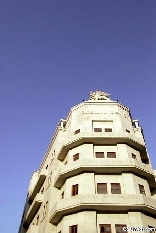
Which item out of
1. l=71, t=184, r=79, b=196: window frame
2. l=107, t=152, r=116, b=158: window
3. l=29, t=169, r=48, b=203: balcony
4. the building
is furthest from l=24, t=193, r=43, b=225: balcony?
l=107, t=152, r=116, b=158: window

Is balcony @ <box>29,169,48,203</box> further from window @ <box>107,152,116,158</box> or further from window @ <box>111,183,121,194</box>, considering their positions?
window @ <box>111,183,121,194</box>

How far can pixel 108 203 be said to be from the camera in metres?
19.8

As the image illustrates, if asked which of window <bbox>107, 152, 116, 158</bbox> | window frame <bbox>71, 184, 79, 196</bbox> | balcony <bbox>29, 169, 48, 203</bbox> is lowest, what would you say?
window frame <bbox>71, 184, 79, 196</bbox>

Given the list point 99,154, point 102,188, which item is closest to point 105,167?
point 102,188

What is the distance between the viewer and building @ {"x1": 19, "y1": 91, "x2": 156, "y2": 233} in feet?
64.8

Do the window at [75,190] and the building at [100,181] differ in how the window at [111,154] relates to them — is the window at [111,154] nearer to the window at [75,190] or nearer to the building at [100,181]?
the building at [100,181]

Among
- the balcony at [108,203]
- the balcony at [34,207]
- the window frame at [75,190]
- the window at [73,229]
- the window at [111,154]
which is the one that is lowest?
the window at [73,229]

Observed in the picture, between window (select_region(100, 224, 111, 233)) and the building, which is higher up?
the building

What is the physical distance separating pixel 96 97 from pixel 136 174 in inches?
617

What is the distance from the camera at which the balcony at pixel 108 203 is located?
64.7 ft

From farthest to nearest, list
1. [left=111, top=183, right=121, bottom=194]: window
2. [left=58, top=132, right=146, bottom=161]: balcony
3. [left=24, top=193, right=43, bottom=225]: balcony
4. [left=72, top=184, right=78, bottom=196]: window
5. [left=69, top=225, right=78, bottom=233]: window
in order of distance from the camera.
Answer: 1. [left=24, top=193, right=43, bottom=225]: balcony
2. [left=58, top=132, right=146, bottom=161]: balcony
3. [left=72, top=184, right=78, bottom=196]: window
4. [left=111, top=183, right=121, bottom=194]: window
5. [left=69, top=225, right=78, bottom=233]: window

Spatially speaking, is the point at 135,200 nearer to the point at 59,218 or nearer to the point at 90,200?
the point at 90,200

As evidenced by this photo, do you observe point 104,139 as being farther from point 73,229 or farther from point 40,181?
point 40,181

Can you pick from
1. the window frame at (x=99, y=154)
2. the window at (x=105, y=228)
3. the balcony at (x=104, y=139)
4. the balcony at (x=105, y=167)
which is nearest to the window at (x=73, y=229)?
the window at (x=105, y=228)
